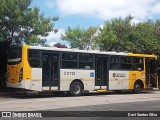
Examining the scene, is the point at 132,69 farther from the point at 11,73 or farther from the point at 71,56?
the point at 11,73

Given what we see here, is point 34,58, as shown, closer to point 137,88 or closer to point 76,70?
point 76,70

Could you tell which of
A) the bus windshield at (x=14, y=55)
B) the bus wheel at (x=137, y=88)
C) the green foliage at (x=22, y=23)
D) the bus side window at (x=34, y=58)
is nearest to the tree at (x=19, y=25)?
the green foliage at (x=22, y=23)

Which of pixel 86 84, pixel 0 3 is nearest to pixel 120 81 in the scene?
pixel 86 84

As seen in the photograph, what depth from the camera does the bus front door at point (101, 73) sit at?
997 inches

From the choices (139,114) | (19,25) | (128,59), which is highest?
(19,25)

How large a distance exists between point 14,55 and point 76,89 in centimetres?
434

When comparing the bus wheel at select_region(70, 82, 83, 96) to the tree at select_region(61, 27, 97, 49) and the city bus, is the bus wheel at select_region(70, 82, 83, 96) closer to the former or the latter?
the city bus

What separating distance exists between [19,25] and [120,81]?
7.63m

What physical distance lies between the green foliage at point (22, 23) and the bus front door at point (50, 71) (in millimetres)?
3789

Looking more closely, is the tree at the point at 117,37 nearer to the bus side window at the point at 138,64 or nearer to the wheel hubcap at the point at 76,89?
the bus side window at the point at 138,64

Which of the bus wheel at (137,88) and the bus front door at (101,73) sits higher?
the bus front door at (101,73)

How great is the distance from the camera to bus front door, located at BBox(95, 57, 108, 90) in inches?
997

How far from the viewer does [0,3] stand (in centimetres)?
2520

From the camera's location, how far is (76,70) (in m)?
24.0
